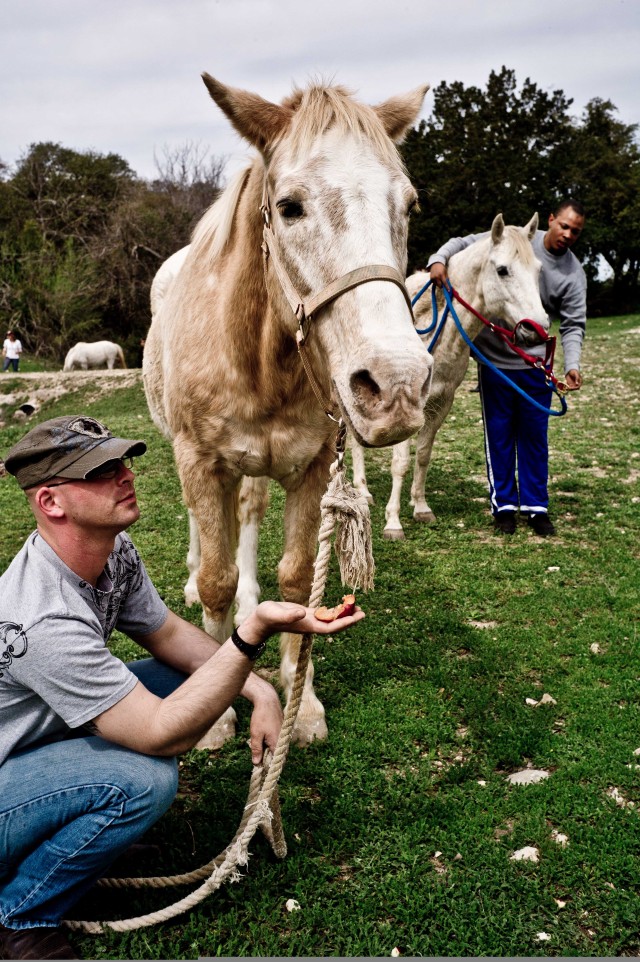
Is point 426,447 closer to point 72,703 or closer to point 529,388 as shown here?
point 529,388

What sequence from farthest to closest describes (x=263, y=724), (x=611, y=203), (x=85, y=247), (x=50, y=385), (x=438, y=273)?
(x=611, y=203) < (x=85, y=247) < (x=50, y=385) < (x=438, y=273) < (x=263, y=724)

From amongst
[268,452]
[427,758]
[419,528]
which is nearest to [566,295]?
[419,528]

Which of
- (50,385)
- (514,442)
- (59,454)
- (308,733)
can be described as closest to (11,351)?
(50,385)

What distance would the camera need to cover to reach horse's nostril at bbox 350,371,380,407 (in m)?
2.11

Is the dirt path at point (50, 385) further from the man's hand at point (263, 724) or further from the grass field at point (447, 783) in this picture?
the man's hand at point (263, 724)

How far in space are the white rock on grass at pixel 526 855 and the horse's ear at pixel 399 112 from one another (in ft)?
9.34

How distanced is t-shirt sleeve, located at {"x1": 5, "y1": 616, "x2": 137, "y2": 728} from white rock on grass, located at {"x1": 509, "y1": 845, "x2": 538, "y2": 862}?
1.60m

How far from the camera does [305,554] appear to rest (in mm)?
3523

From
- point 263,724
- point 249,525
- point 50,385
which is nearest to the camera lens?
point 263,724

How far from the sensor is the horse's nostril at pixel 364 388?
2.11 m

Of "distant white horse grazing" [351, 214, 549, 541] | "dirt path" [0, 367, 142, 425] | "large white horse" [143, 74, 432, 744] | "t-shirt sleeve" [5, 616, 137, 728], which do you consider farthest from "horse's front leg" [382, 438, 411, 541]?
"dirt path" [0, 367, 142, 425]

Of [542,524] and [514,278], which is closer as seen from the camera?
[514,278]

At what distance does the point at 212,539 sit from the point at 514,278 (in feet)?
12.2

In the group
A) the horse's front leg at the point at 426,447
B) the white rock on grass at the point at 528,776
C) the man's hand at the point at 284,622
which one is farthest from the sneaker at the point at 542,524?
the man's hand at the point at 284,622
